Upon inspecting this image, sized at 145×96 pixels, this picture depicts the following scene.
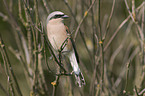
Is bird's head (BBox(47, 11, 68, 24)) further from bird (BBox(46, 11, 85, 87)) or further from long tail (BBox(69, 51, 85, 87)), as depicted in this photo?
long tail (BBox(69, 51, 85, 87))

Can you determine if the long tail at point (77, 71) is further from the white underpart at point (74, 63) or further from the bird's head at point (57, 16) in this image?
the bird's head at point (57, 16)

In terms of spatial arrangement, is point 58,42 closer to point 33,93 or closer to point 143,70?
point 33,93

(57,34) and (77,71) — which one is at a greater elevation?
(57,34)

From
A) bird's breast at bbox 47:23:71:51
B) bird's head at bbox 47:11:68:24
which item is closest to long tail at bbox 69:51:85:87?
bird's breast at bbox 47:23:71:51

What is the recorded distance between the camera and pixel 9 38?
5.12 m

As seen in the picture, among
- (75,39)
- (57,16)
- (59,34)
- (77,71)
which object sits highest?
(57,16)

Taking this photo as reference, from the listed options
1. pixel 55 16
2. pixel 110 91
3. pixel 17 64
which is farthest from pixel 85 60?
pixel 55 16

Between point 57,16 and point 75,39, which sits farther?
point 75,39

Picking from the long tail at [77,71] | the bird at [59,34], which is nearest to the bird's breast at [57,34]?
the bird at [59,34]

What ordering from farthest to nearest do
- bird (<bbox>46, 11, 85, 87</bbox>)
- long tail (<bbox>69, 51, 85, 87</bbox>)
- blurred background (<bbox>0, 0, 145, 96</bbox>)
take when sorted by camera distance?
bird (<bbox>46, 11, 85, 87</bbox>) → long tail (<bbox>69, 51, 85, 87</bbox>) → blurred background (<bbox>0, 0, 145, 96</bbox>)

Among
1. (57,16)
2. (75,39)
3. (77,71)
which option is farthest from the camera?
(75,39)

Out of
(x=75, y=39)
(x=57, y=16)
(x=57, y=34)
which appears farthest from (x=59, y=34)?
(x=75, y=39)

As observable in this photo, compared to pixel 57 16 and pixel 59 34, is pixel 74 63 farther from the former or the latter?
pixel 57 16

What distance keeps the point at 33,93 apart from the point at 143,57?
140 cm
